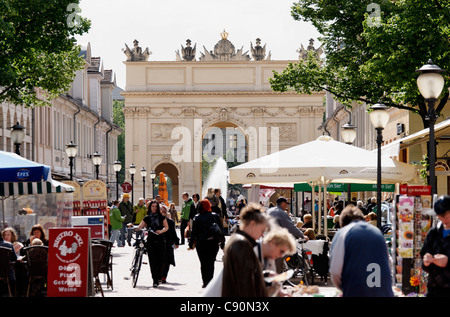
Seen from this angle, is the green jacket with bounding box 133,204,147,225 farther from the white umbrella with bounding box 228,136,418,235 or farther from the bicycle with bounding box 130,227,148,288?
the white umbrella with bounding box 228,136,418,235

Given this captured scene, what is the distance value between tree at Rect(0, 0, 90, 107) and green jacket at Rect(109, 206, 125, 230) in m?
4.43

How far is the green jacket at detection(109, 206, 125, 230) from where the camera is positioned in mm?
27953

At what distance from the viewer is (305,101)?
7431 centimetres

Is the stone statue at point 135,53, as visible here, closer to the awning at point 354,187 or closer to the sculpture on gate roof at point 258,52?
the sculpture on gate roof at point 258,52

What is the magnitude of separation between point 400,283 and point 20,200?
14.5 metres

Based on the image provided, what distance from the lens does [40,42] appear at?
87.8 ft

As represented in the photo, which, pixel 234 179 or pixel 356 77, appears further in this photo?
pixel 356 77

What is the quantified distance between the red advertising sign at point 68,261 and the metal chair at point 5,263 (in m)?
0.57

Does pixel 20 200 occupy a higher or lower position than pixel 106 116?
lower

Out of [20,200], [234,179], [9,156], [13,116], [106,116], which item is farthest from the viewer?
[106,116]

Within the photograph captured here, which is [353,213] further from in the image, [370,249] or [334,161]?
[334,161]

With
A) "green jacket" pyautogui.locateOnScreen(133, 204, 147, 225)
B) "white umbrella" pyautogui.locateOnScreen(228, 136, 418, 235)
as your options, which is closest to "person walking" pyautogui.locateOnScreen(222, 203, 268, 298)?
"white umbrella" pyautogui.locateOnScreen(228, 136, 418, 235)

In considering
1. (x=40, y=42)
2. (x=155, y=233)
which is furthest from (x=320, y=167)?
(x=40, y=42)

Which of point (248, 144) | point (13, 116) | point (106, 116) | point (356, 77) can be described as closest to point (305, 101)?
point (248, 144)
